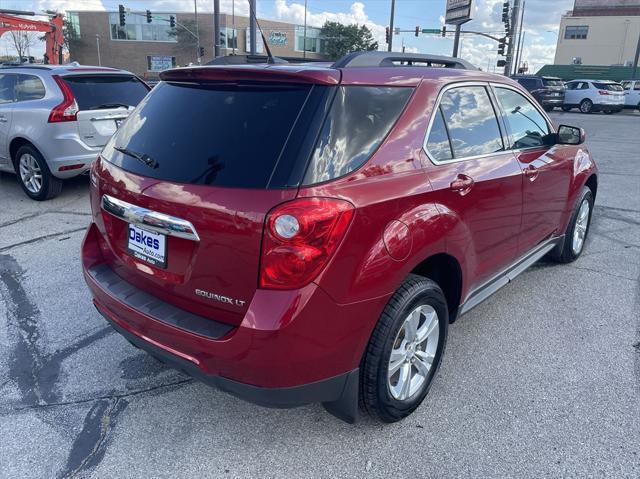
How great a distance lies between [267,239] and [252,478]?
1119mm

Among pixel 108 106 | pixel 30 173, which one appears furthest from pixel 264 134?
pixel 30 173

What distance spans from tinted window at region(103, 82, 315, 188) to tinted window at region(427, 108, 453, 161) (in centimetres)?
78

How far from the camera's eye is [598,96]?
27188mm

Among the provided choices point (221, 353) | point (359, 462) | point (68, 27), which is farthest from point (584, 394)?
point (68, 27)

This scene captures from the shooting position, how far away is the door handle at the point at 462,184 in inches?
109

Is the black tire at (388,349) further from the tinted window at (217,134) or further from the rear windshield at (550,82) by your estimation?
the rear windshield at (550,82)

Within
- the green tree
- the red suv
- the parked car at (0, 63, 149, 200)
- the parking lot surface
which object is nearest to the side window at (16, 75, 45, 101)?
the parked car at (0, 63, 149, 200)

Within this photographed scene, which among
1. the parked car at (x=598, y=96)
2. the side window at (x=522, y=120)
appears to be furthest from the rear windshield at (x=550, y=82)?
the side window at (x=522, y=120)

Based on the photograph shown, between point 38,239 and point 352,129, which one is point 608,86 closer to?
point 38,239

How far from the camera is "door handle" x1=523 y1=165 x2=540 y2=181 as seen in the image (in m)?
3.53

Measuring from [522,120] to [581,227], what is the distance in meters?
1.80

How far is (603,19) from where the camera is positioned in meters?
59.7

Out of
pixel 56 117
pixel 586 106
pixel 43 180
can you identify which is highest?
pixel 56 117

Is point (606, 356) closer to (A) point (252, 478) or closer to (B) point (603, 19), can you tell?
(A) point (252, 478)
